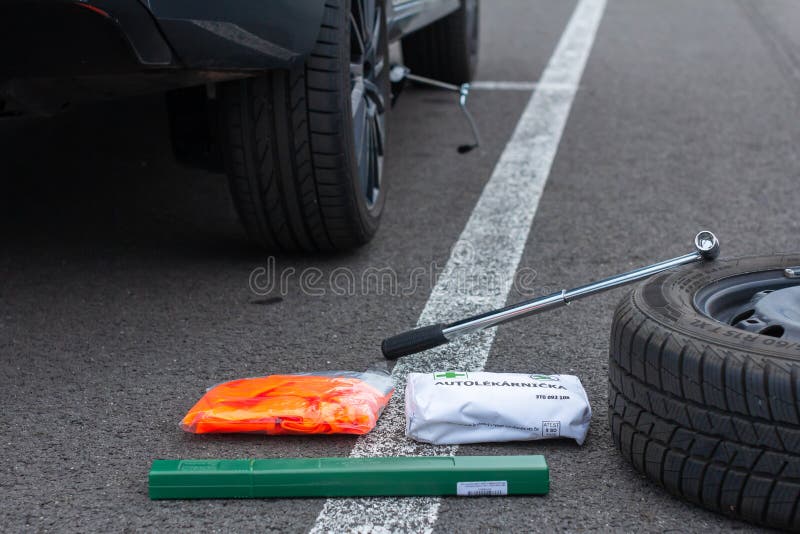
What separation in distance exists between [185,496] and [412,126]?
3.52m

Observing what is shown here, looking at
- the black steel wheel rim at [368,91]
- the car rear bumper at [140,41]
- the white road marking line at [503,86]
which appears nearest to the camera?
the car rear bumper at [140,41]

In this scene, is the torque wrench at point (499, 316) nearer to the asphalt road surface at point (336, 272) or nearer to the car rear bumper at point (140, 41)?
the asphalt road surface at point (336, 272)

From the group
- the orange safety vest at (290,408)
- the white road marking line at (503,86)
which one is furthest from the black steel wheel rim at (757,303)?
the white road marking line at (503,86)

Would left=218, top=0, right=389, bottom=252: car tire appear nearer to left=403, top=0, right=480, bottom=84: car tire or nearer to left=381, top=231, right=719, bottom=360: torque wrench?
left=381, top=231, right=719, bottom=360: torque wrench

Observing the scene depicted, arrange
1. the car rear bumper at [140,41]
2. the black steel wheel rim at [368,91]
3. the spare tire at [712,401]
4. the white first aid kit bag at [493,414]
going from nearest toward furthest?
the spare tire at [712,401], the white first aid kit bag at [493,414], the car rear bumper at [140,41], the black steel wheel rim at [368,91]

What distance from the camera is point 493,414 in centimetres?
199

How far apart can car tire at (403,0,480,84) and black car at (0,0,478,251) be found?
2018 mm

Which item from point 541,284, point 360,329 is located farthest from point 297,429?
point 541,284

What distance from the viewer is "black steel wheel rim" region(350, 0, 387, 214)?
310 cm

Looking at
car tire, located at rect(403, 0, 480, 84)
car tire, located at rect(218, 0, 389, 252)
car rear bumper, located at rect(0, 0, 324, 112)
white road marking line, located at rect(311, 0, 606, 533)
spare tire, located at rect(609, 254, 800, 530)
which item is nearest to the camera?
spare tire, located at rect(609, 254, 800, 530)

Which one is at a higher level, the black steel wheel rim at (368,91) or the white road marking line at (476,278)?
the black steel wheel rim at (368,91)

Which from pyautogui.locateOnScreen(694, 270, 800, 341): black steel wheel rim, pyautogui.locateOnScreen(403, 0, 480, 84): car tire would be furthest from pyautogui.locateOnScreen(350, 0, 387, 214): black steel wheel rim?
pyautogui.locateOnScreen(403, 0, 480, 84): car tire

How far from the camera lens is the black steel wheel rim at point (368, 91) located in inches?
122

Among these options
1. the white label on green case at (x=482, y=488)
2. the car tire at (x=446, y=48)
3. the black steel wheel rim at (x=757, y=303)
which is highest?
the car tire at (x=446, y=48)
